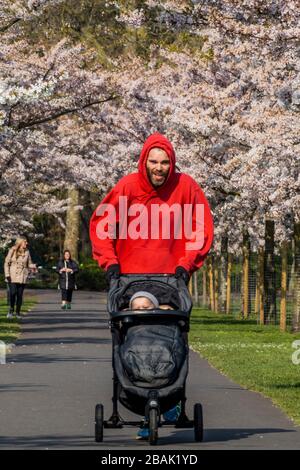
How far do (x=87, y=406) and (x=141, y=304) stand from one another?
3.38m

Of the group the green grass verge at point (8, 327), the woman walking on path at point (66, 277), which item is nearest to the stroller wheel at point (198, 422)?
the green grass verge at point (8, 327)

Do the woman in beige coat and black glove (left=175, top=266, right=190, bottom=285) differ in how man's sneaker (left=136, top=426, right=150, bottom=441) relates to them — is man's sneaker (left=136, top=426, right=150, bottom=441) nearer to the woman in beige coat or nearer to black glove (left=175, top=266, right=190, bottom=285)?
black glove (left=175, top=266, right=190, bottom=285)

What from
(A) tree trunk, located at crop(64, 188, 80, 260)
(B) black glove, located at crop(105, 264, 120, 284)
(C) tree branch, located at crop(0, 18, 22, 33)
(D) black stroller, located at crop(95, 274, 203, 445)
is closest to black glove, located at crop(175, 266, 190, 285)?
(D) black stroller, located at crop(95, 274, 203, 445)

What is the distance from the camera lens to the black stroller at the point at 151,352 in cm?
1077

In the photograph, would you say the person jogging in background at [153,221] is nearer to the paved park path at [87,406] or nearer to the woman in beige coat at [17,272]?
the paved park path at [87,406]

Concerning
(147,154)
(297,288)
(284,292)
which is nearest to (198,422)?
(147,154)

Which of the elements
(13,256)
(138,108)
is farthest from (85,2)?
(13,256)

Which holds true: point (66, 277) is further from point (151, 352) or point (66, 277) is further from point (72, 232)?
point (72, 232)

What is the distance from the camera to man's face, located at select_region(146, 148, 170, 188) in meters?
11.2

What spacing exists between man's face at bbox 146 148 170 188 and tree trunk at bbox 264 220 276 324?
2164cm

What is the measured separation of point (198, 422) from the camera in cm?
1114

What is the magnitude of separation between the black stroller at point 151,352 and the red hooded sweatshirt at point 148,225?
148mm

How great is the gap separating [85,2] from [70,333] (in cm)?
2521

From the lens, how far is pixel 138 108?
39.8 metres
